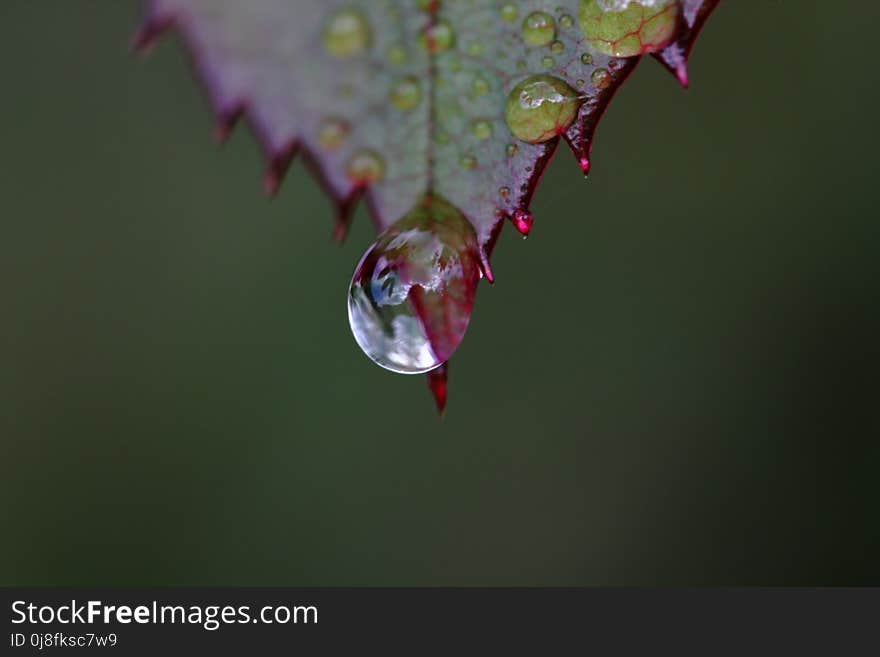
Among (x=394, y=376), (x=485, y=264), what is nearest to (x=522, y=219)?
(x=485, y=264)

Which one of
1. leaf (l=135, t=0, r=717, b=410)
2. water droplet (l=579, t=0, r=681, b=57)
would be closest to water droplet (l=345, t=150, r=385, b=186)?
leaf (l=135, t=0, r=717, b=410)

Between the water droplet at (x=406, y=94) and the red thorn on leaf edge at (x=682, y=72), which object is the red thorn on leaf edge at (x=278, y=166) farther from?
the red thorn on leaf edge at (x=682, y=72)

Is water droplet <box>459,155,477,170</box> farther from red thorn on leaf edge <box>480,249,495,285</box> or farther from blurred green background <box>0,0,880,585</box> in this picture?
blurred green background <box>0,0,880,585</box>

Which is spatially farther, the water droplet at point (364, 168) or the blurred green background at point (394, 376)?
the blurred green background at point (394, 376)

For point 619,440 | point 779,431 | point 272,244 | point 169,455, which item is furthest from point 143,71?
point 779,431

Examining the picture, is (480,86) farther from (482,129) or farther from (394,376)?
(394,376)

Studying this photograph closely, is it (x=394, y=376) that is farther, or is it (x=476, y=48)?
(x=394, y=376)

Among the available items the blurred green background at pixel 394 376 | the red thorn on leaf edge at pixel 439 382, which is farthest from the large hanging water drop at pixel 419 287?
the blurred green background at pixel 394 376
